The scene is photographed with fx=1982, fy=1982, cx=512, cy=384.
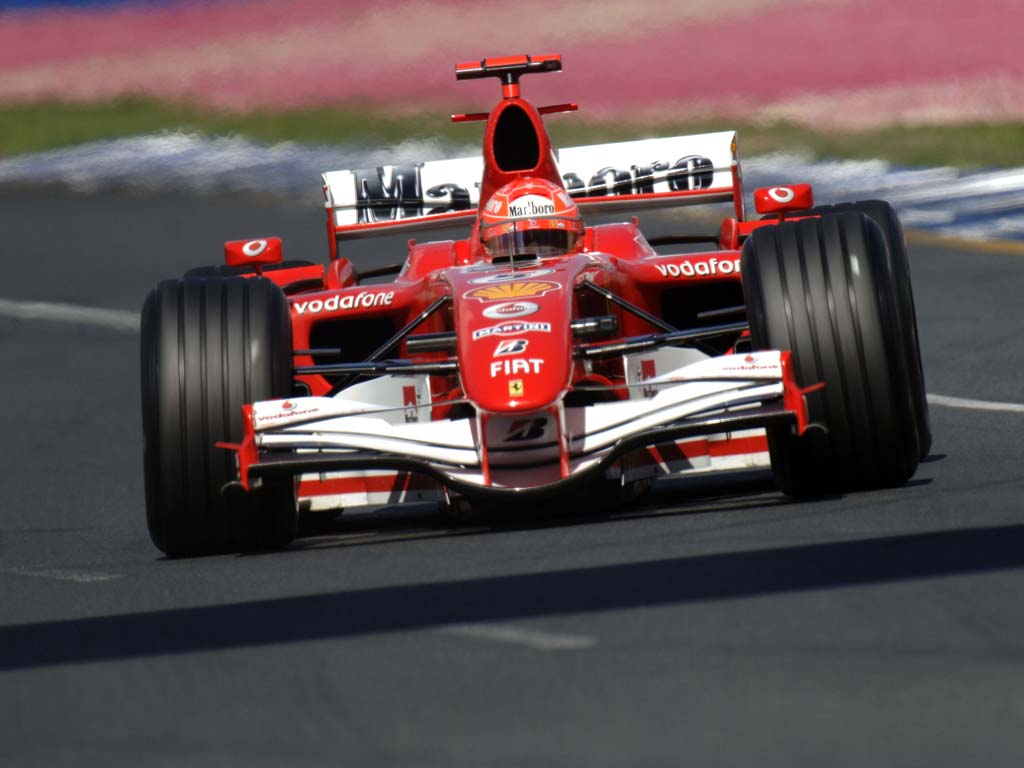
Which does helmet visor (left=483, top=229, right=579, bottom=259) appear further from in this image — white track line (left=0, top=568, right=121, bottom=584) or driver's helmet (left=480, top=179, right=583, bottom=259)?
white track line (left=0, top=568, right=121, bottom=584)

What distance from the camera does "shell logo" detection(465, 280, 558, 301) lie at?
7246mm

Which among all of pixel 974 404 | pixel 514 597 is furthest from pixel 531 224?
pixel 514 597

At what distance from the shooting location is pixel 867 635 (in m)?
4.59

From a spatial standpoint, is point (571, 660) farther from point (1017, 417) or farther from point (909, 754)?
point (1017, 417)

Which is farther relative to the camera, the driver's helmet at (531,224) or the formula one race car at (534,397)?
the driver's helmet at (531,224)

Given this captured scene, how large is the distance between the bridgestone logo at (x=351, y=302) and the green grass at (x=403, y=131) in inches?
395

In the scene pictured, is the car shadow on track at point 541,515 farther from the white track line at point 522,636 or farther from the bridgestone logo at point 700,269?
the white track line at point 522,636

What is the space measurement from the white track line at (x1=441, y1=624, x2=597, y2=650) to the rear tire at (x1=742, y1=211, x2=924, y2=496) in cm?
216

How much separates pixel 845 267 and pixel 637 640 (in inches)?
101

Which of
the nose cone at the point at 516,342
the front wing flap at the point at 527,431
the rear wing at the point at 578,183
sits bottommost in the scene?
the front wing flap at the point at 527,431

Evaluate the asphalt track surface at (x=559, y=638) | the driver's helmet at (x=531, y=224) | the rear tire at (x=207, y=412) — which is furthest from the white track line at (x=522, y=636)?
the driver's helmet at (x=531, y=224)

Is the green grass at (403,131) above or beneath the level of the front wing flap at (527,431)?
above

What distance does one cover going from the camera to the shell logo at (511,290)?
23.8ft

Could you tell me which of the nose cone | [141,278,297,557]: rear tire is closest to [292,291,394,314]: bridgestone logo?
the nose cone
